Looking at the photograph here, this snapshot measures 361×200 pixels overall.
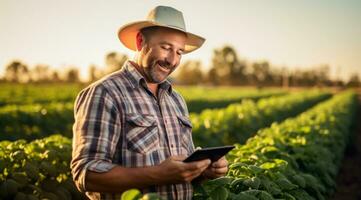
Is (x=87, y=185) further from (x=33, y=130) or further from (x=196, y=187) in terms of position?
(x=33, y=130)

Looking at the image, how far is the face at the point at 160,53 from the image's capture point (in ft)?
8.95

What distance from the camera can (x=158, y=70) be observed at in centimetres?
276

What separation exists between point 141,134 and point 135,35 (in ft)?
2.35

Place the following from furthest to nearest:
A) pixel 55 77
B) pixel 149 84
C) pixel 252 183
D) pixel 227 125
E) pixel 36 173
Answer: pixel 55 77, pixel 227 125, pixel 36 173, pixel 252 183, pixel 149 84

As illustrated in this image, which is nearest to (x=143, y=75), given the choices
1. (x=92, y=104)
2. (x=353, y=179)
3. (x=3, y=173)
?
(x=92, y=104)

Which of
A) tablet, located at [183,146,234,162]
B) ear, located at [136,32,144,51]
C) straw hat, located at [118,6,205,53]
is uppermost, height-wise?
straw hat, located at [118,6,205,53]

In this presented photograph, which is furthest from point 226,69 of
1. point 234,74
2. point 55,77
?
point 55,77

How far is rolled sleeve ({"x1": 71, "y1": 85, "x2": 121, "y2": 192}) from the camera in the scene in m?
2.38

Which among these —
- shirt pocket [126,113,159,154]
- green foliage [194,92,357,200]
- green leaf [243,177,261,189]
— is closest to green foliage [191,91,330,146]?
green foliage [194,92,357,200]

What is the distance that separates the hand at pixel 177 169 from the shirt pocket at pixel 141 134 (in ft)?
0.73

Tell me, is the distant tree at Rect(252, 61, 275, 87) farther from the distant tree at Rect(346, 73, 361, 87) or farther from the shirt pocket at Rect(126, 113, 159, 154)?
the shirt pocket at Rect(126, 113, 159, 154)

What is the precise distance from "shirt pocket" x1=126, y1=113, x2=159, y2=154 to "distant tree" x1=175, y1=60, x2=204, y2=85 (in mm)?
120939

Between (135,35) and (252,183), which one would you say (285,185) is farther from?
(135,35)

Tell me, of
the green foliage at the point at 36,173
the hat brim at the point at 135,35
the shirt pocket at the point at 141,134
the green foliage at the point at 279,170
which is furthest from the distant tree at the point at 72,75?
the shirt pocket at the point at 141,134
